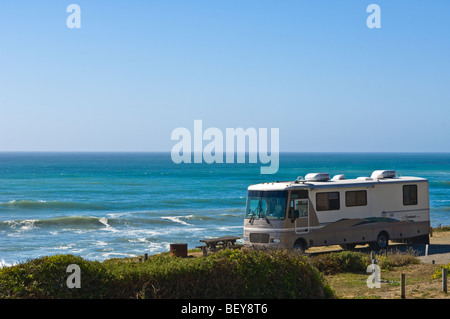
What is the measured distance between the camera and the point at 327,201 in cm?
2186

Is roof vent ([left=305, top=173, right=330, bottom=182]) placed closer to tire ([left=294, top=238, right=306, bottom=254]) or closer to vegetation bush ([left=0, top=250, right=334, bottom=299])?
tire ([left=294, top=238, right=306, bottom=254])

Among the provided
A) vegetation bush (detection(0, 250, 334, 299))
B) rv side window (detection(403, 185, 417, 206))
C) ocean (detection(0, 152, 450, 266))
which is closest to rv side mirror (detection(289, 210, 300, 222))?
rv side window (detection(403, 185, 417, 206))

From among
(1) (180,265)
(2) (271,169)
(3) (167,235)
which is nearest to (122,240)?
(3) (167,235)

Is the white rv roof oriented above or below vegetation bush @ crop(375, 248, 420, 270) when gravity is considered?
above

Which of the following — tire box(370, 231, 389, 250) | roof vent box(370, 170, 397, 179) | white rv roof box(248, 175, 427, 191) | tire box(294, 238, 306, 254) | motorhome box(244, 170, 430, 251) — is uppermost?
roof vent box(370, 170, 397, 179)

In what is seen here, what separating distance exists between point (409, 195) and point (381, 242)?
8.15 feet

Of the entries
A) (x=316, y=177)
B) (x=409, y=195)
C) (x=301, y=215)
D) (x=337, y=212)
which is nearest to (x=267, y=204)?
(x=301, y=215)

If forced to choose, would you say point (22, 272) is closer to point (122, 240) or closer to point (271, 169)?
point (122, 240)

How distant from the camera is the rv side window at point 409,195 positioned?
24062mm

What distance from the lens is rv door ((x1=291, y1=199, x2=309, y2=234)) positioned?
20.9 meters

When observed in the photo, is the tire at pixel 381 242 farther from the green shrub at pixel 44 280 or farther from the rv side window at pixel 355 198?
the green shrub at pixel 44 280

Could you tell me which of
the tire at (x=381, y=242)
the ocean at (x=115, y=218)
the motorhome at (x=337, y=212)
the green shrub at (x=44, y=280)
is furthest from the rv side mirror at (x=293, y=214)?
the ocean at (x=115, y=218)

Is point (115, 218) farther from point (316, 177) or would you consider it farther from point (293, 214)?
point (293, 214)
